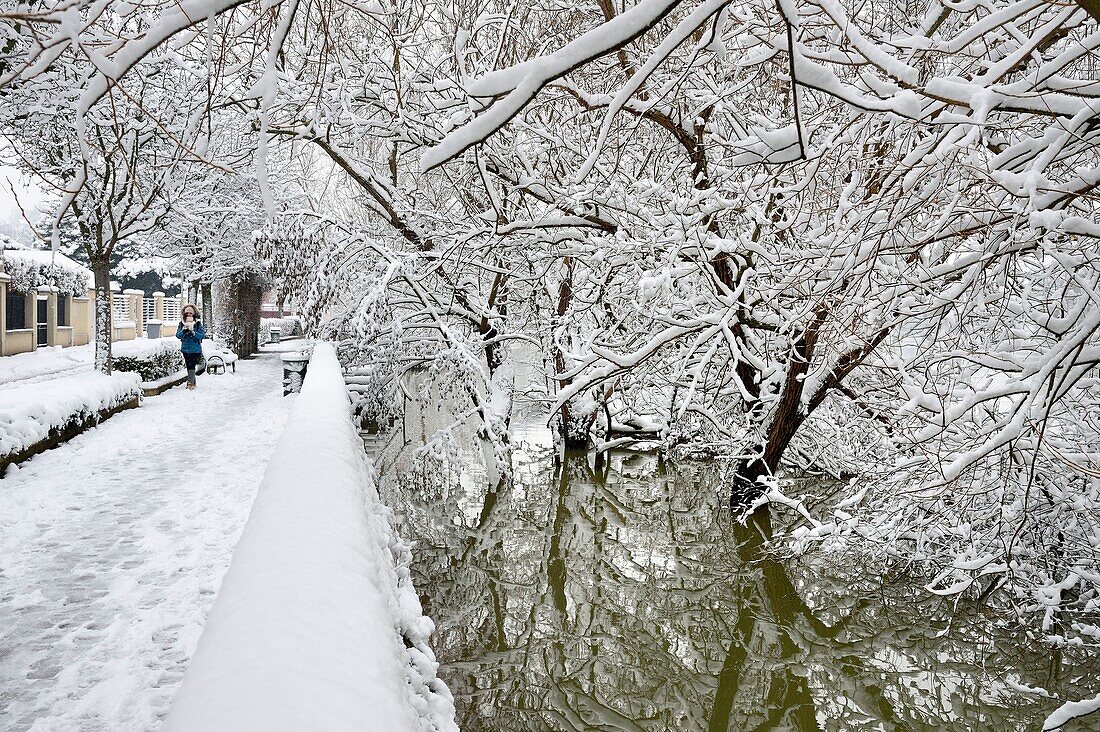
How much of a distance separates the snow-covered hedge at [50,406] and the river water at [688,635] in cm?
426

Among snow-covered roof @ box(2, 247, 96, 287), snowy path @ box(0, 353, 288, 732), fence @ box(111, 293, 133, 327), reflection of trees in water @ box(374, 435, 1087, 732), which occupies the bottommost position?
reflection of trees in water @ box(374, 435, 1087, 732)

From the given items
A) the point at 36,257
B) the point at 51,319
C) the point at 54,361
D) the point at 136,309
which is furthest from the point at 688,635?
the point at 136,309

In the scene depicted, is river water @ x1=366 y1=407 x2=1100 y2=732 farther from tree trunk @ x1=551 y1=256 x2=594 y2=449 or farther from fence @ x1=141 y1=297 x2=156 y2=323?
fence @ x1=141 y1=297 x2=156 y2=323

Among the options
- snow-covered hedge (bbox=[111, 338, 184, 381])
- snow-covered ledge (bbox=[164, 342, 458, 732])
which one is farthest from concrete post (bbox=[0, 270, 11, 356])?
snow-covered ledge (bbox=[164, 342, 458, 732])

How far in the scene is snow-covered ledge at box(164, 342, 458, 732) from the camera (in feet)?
6.42

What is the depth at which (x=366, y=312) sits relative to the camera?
10312 mm

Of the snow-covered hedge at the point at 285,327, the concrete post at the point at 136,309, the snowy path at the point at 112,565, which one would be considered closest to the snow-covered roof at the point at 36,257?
the concrete post at the point at 136,309

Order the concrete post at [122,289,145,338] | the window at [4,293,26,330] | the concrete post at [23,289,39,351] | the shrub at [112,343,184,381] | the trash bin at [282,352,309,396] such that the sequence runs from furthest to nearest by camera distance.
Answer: the concrete post at [122,289,145,338] < the concrete post at [23,289,39,351] < the window at [4,293,26,330] < the shrub at [112,343,184,381] < the trash bin at [282,352,309,396]

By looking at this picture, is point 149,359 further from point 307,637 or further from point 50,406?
point 307,637

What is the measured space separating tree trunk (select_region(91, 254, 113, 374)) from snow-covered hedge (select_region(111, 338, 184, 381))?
1.40 metres

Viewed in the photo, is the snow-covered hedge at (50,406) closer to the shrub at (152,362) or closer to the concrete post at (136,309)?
the shrub at (152,362)

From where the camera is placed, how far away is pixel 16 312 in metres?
23.8

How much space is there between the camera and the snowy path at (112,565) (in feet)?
12.9

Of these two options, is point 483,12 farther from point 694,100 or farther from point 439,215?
point 439,215
